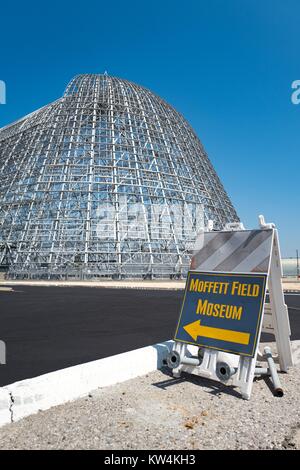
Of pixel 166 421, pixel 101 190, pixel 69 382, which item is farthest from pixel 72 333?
pixel 101 190

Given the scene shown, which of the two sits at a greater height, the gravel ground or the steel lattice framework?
the steel lattice framework

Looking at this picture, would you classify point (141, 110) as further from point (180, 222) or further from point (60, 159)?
point (180, 222)

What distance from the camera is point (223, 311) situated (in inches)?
157

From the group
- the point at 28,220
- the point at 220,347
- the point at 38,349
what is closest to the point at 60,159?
the point at 28,220

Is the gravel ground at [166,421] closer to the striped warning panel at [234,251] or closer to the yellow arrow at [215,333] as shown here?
the yellow arrow at [215,333]

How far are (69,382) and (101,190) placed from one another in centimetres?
3163

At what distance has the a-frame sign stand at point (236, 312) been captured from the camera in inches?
144

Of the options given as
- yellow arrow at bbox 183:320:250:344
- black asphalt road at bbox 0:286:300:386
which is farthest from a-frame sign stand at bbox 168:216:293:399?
black asphalt road at bbox 0:286:300:386

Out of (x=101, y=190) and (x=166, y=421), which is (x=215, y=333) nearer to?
(x=166, y=421)

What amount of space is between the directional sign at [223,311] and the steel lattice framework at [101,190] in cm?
2725

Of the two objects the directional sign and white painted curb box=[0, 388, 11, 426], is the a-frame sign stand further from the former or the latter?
white painted curb box=[0, 388, 11, 426]

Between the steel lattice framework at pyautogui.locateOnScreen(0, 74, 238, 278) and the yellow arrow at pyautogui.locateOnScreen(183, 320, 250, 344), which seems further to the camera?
the steel lattice framework at pyautogui.locateOnScreen(0, 74, 238, 278)

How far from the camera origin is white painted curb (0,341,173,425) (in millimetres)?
3088
